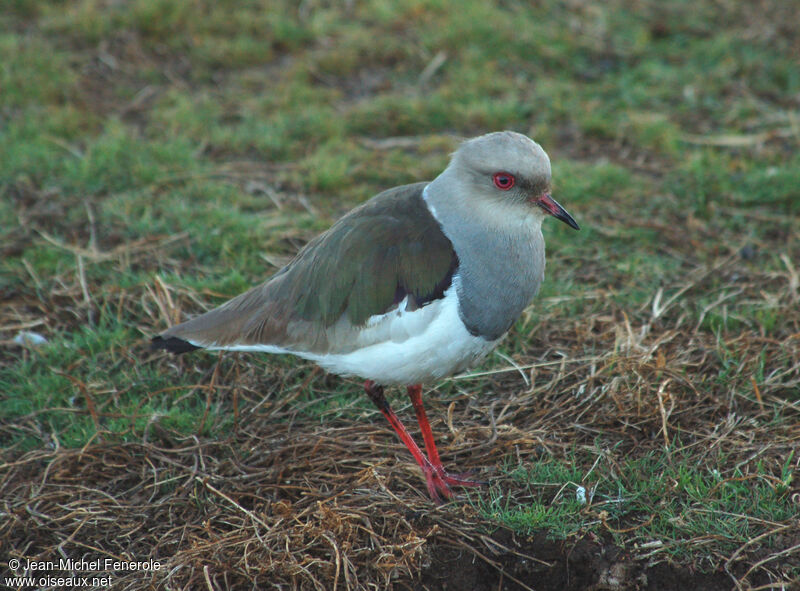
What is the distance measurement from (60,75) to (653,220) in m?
4.58

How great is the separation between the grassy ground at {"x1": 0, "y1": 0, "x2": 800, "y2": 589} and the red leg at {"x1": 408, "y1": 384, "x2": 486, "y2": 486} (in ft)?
0.36

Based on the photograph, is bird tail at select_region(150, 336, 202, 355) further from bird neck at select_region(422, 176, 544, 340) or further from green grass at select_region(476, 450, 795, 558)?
green grass at select_region(476, 450, 795, 558)

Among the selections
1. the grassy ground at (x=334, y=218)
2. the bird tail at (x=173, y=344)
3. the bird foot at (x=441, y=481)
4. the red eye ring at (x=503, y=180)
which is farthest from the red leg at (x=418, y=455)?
the red eye ring at (x=503, y=180)

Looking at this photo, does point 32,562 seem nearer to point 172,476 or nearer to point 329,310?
point 172,476

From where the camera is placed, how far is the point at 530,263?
11.8 feet

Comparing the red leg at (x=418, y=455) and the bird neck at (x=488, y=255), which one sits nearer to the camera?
the bird neck at (x=488, y=255)

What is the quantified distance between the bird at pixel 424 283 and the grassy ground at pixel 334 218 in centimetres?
42

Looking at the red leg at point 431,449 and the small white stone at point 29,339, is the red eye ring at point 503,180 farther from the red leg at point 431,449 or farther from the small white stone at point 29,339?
the small white stone at point 29,339

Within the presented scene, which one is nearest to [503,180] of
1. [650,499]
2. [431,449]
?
[431,449]

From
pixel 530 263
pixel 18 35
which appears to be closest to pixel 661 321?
pixel 530 263

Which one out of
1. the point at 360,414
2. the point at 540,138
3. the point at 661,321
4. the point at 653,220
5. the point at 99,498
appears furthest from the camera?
A: the point at 540,138

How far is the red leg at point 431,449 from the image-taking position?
3.71 meters

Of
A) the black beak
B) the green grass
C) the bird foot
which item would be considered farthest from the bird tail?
the black beak

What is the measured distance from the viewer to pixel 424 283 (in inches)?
137
